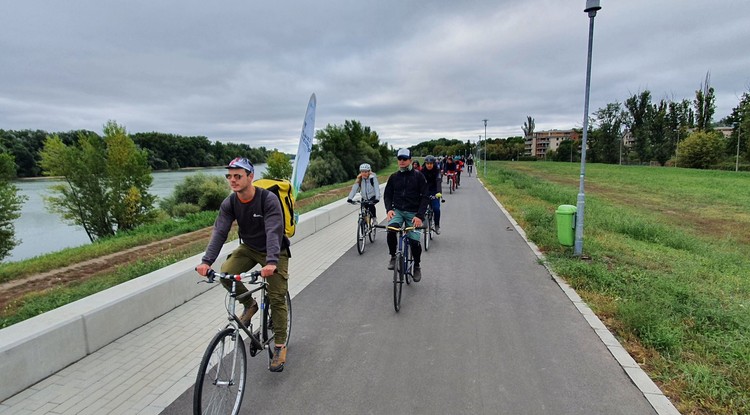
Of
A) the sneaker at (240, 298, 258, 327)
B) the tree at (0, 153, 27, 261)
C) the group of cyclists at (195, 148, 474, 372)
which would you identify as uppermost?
the group of cyclists at (195, 148, 474, 372)

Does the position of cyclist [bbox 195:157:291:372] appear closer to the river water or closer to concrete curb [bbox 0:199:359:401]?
concrete curb [bbox 0:199:359:401]

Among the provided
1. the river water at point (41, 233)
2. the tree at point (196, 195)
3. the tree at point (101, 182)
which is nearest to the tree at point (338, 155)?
the tree at point (196, 195)

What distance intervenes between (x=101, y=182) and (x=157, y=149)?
3091 centimetres

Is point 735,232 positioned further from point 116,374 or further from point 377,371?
point 116,374

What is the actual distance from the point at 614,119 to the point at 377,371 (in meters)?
106

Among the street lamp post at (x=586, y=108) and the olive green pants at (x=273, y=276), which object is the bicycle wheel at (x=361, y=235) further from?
the olive green pants at (x=273, y=276)

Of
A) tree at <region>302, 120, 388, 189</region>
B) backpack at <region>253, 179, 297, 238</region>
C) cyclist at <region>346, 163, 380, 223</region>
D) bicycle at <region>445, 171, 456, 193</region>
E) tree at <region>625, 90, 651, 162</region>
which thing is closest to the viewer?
backpack at <region>253, 179, 297, 238</region>

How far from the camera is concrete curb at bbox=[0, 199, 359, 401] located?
Result: 314 cm

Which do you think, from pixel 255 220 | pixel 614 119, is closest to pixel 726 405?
pixel 255 220

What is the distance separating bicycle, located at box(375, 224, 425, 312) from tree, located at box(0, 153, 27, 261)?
29.4 metres

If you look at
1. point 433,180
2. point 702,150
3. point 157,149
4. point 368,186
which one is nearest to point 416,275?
point 368,186

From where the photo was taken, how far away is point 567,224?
24.5ft

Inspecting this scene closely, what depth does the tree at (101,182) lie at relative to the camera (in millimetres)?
33625

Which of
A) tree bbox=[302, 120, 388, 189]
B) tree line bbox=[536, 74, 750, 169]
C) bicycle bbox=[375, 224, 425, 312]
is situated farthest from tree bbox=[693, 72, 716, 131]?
bicycle bbox=[375, 224, 425, 312]
